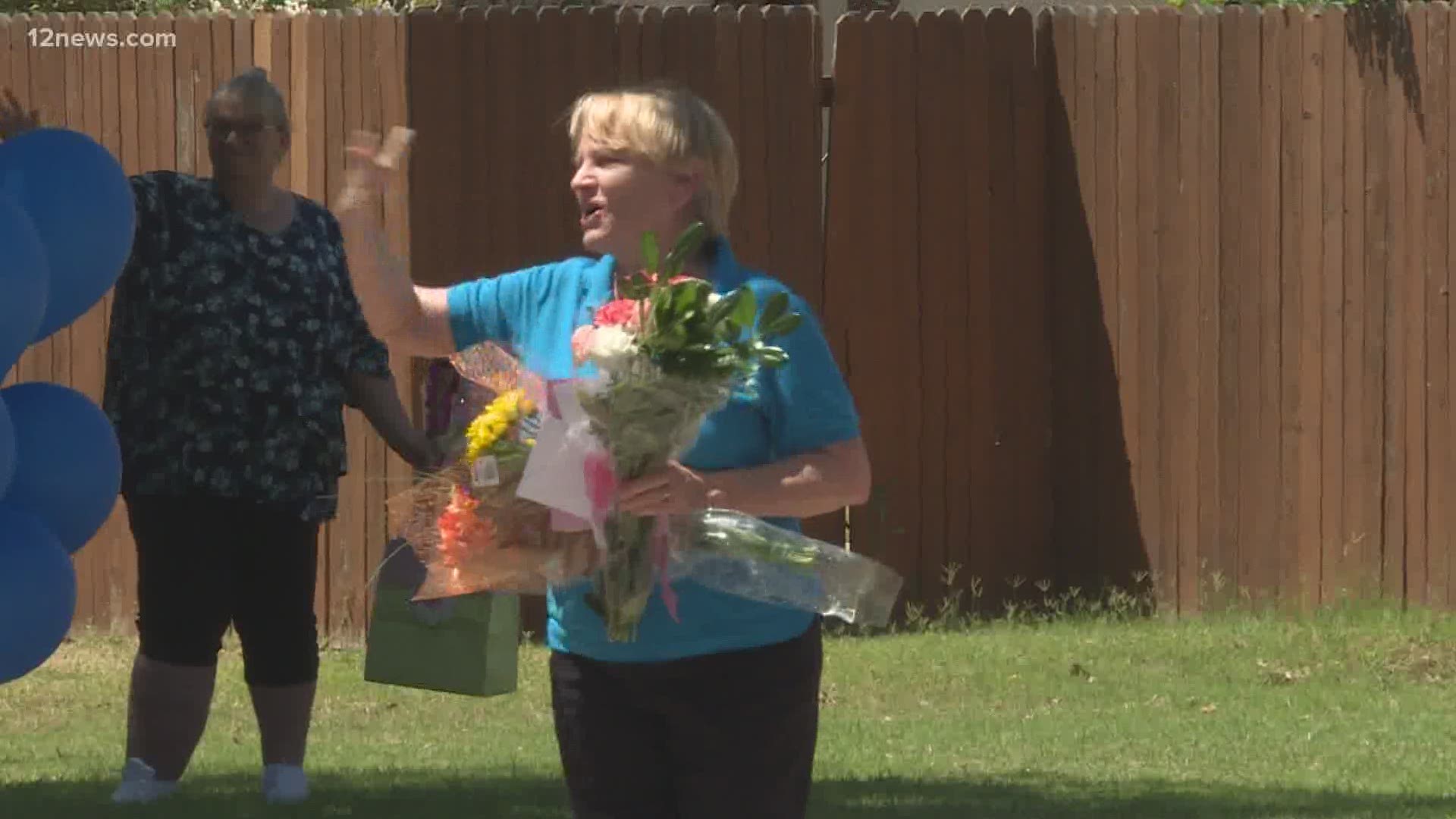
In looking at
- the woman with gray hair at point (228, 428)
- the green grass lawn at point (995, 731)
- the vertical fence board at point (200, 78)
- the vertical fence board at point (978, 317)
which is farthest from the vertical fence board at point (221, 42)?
the woman with gray hair at point (228, 428)

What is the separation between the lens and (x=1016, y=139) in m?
10.0

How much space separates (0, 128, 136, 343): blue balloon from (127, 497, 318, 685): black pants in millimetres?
1265

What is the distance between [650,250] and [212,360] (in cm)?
279

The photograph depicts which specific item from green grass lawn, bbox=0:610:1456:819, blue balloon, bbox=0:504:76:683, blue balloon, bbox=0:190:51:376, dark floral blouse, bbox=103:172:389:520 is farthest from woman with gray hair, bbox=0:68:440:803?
blue balloon, bbox=0:190:51:376

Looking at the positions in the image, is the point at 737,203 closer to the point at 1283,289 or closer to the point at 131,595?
the point at 1283,289

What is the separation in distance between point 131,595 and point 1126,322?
4248mm

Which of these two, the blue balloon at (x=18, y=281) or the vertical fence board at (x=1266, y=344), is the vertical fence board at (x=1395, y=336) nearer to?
the vertical fence board at (x=1266, y=344)

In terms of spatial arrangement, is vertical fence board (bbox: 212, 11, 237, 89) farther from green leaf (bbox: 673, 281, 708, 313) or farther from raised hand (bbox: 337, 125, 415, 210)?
green leaf (bbox: 673, 281, 708, 313)

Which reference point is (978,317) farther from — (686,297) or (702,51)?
(686,297)

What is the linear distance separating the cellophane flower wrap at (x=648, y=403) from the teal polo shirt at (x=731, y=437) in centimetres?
7

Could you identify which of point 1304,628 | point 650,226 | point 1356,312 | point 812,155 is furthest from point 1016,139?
point 650,226

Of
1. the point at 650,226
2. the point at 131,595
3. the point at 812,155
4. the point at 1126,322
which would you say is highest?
the point at 650,226

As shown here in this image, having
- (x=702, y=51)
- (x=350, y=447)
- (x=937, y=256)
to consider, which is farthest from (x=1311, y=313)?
(x=350, y=447)

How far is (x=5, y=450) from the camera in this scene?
14.5 ft
